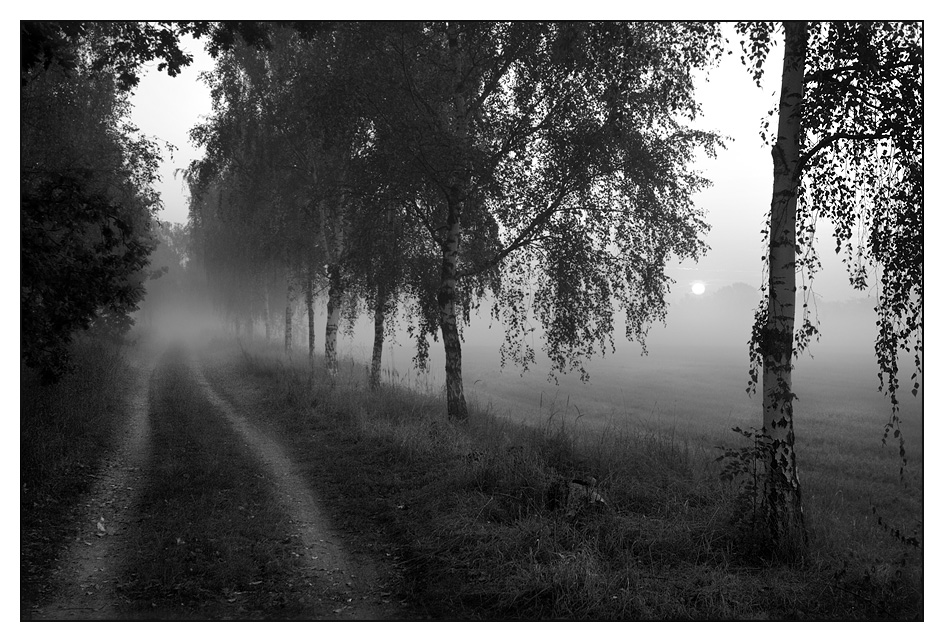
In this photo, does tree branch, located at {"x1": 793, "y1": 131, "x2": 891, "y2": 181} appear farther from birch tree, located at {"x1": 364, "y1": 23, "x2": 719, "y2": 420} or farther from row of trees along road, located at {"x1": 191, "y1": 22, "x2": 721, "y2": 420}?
birch tree, located at {"x1": 364, "y1": 23, "x2": 719, "y2": 420}

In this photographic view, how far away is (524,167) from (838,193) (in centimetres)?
586

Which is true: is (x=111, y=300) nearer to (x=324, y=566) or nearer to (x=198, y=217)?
(x=324, y=566)

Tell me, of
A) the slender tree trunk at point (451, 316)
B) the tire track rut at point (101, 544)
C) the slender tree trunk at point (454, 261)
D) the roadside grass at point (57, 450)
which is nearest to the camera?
the tire track rut at point (101, 544)

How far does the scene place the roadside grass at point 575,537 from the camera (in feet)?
14.5

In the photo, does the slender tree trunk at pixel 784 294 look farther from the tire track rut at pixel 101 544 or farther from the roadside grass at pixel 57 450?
the roadside grass at pixel 57 450

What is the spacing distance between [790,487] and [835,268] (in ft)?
7.27

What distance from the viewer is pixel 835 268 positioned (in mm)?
5285

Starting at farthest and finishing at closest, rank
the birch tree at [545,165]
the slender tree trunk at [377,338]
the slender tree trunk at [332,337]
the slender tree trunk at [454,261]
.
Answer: the slender tree trunk at [332,337]
the slender tree trunk at [377,338]
the slender tree trunk at [454,261]
the birch tree at [545,165]

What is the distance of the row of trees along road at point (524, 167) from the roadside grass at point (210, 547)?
2.33 metres

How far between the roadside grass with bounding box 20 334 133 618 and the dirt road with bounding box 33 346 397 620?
0.18 meters

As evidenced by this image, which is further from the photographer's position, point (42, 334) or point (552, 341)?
point (552, 341)

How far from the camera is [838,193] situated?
501 cm

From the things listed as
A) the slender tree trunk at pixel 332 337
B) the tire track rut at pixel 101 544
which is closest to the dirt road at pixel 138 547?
the tire track rut at pixel 101 544

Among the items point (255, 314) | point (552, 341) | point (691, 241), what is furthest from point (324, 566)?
point (255, 314)
